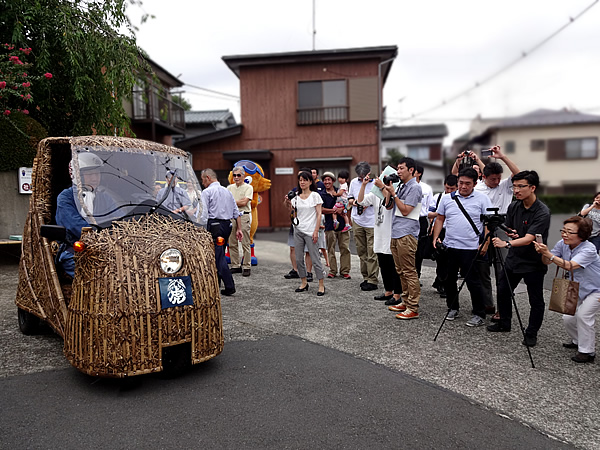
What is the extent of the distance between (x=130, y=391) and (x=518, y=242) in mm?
3836

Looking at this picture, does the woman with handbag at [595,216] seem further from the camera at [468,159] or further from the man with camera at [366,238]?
the man with camera at [366,238]

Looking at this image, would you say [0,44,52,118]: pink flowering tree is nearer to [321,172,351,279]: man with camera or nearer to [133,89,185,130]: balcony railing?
[321,172,351,279]: man with camera

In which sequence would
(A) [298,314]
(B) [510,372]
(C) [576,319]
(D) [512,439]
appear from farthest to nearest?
(A) [298,314] < (C) [576,319] < (B) [510,372] < (D) [512,439]

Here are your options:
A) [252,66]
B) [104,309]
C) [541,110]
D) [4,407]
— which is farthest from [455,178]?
[252,66]

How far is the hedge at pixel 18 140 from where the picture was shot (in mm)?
8477

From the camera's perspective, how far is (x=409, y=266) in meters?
5.38

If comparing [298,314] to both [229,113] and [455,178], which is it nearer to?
[455,178]

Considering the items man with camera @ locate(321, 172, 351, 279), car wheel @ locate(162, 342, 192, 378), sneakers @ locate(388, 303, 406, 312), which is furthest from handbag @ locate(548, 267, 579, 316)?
Answer: man with camera @ locate(321, 172, 351, 279)

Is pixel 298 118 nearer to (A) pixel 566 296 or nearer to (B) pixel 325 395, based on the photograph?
(A) pixel 566 296

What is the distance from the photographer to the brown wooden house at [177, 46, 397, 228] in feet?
57.4

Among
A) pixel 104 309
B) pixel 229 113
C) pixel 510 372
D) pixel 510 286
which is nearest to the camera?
pixel 104 309

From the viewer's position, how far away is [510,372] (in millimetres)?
3744

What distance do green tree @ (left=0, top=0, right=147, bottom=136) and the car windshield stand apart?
580 cm

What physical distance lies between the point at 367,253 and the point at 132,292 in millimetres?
4626
